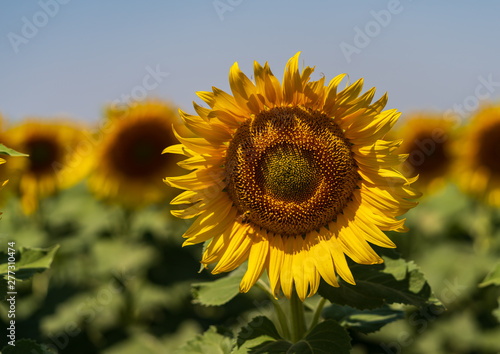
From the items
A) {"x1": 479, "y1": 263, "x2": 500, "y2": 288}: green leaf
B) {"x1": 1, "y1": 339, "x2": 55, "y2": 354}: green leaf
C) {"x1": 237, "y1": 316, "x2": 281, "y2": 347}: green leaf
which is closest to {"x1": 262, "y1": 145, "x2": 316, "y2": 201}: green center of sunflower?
{"x1": 237, "y1": 316, "x2": 281, "y2": 347}: green leaf

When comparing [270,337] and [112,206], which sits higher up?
[112,206]

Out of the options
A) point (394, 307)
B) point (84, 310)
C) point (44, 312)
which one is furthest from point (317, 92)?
point (44, 312)

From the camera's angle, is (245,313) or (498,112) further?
(498,112)

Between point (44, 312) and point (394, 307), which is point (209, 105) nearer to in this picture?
point (394, 307)

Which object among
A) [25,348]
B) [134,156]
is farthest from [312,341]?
[134,156]

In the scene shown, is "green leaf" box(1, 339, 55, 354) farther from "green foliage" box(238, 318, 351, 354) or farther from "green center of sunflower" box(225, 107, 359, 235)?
"green center of sunflower" box(225, 107, 359, 235)

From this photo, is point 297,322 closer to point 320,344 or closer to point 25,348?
point 320,344
